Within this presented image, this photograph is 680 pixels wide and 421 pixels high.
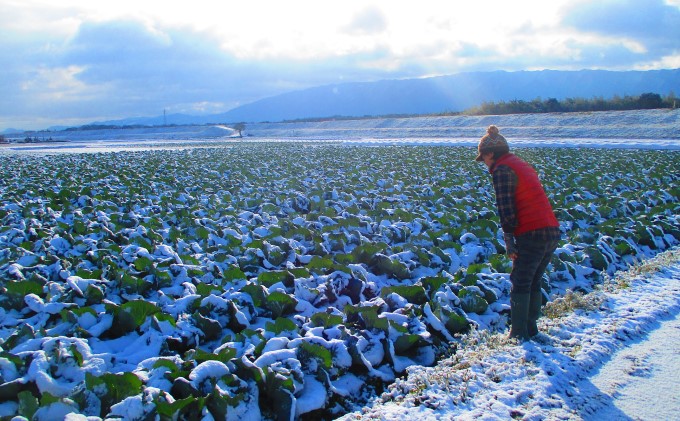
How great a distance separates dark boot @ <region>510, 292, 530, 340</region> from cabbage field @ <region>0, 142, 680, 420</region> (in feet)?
1.81

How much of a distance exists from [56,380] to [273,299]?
2213 millimetres

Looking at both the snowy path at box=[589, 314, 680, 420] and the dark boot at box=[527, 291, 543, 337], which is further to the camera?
the dark boot at box=[527, 291, 543, 337]

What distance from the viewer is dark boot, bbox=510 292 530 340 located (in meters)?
4.69

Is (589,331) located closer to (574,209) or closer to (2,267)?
(574,209)

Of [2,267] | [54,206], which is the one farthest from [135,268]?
[54,206]

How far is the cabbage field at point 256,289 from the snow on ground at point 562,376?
1.39 ft

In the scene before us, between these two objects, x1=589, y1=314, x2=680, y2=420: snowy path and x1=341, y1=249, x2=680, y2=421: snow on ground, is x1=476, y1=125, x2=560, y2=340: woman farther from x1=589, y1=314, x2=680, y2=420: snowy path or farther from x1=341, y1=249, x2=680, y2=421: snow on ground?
x1=589, y1=314, x2=680, y2=420: snowy path

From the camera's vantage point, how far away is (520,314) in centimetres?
471

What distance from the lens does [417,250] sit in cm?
745

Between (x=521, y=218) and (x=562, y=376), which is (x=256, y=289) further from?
(x=562, y=376)

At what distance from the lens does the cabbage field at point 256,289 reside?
3.79 m

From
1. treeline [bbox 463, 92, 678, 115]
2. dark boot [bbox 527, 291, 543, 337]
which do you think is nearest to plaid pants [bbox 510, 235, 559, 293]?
dark boot [bbox 527, 291, 543, 337]

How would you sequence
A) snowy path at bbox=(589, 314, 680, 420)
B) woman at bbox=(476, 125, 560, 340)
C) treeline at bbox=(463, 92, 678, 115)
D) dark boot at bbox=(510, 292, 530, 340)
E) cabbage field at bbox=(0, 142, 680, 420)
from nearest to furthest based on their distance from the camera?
snowy path at bbox=(589, 314, 680, 420) → cabbage field at bbox=(0, 142, 680, 420) → woman at bbox=(476, 125, 560, 340) → dark boot at bbox=(510, 292, 530, 340) → treeline at bbox=(463, 92, 678, 115)

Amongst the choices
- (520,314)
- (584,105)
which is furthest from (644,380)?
(584,105)
